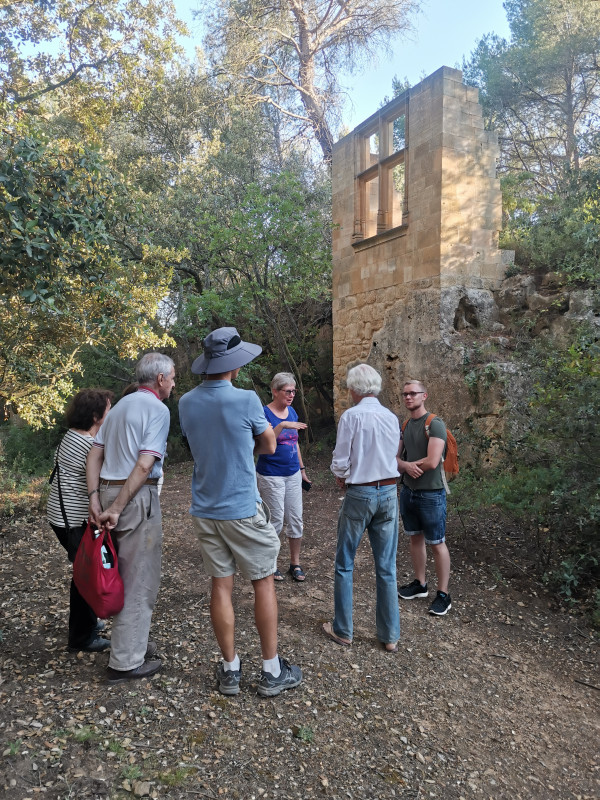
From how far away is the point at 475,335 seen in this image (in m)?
7.75

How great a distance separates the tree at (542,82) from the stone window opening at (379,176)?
16.8ft

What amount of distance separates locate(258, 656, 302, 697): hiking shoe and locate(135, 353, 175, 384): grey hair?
67.8 inches

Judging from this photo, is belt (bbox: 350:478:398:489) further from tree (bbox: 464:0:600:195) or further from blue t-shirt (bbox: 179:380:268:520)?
tree (bbox: 464:0:600:195)

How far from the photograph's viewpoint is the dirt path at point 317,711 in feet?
7.96

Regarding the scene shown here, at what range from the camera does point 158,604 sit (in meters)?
4.21

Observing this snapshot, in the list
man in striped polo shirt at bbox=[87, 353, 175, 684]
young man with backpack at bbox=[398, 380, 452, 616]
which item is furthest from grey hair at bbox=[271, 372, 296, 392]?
man in striped polo shirt at bbox=[87, 353, 175, 684]

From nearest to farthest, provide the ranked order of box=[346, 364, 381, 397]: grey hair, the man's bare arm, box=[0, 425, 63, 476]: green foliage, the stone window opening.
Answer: box=[346, 364, 381, 397]: grey hair
the man's bare arm
the stone window opening
box=[0, 425, 63, 476]: green foliage

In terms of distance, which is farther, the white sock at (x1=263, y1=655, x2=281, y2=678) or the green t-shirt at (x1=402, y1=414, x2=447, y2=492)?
the green t-shirt at (x1=402, y1=414, x2=447, y2=492)

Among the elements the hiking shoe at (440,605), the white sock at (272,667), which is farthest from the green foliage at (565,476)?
the white sock at (272,667)

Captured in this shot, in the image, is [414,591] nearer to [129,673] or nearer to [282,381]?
[282,381]

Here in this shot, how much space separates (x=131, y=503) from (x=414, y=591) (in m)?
2.56

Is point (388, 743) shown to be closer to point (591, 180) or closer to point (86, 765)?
point (86, 765)

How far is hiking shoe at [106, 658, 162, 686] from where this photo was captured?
302 cm

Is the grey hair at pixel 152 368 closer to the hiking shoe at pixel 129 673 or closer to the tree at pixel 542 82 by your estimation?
the hiking shoe at pixel 129 673
